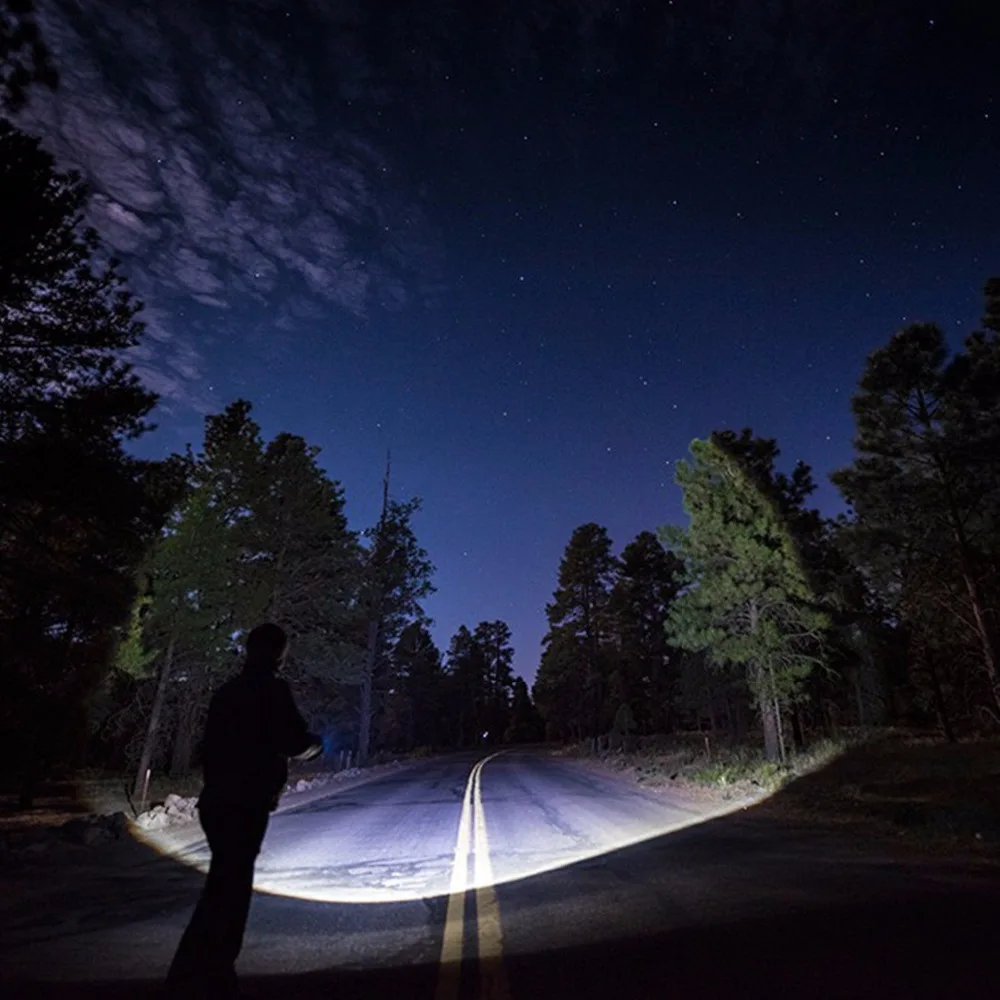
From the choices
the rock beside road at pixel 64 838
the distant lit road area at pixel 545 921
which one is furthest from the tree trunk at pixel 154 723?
the distant lit road area at pixel 545 921

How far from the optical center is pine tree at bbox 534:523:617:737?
57.2 m

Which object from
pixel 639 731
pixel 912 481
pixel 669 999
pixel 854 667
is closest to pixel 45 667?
pixel 669 999

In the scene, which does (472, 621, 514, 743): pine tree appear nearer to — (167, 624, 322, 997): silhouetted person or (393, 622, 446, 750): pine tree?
(393, 622, 446, 750): pine tree

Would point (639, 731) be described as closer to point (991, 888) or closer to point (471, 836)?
point (471, 836)

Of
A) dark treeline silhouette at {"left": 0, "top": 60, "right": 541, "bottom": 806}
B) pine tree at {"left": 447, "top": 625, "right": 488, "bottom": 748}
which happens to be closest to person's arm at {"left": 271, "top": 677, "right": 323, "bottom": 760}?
dark treeline silhouette at {"left": 0, "top": 60, "right": 541, "bottom": 806}

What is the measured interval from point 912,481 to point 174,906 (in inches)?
842

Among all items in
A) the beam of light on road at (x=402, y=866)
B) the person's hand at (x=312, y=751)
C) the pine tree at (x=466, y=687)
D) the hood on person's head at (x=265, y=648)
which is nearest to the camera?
the person's hand at (x=312, y=751)

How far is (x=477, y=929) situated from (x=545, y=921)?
560 mm

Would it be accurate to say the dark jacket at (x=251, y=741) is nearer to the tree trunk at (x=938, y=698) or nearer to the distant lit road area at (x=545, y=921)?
the distant lit road area at (x=545, y=921)

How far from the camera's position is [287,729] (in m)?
3.80

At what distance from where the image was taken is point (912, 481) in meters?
19.6

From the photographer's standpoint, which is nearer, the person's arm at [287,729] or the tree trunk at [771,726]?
the person's arm at [287,729]

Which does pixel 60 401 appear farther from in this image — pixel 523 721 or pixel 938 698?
pixel 523 721

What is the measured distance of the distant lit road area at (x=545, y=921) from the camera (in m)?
3.73
